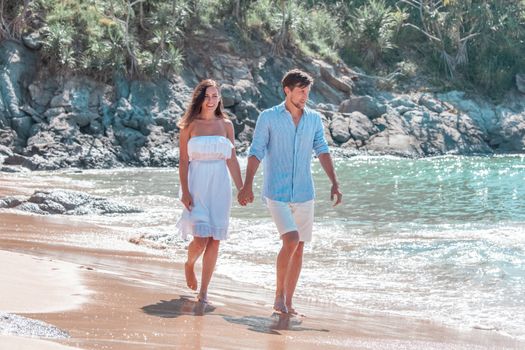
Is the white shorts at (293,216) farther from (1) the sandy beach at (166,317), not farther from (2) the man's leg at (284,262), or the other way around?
(1) the sandy beach at (166,317)

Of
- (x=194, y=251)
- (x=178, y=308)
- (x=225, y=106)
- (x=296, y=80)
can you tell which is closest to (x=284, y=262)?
(x=194, y=251)

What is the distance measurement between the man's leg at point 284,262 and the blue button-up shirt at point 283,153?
0.85 ft

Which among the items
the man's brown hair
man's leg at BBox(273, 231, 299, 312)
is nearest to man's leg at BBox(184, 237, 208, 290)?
man's leg at BBox(273, 231, 299, 312)

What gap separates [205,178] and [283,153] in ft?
1.82

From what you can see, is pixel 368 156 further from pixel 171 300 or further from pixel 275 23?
pixel 171 300

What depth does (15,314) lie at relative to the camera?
5.14m

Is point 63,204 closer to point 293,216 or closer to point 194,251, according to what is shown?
point 194,251

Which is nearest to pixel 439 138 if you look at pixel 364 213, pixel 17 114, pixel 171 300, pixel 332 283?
pixel 17 114

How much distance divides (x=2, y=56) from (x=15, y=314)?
2503cm

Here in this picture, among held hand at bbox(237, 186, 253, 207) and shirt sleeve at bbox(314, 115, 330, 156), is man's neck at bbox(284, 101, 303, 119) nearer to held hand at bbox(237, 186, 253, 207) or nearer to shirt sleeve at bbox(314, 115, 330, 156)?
shirt sleeve at bbox(314, 115, 330, 156)

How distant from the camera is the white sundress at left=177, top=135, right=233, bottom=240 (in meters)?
7.09

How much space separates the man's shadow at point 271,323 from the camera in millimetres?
5999

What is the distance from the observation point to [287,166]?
702cm

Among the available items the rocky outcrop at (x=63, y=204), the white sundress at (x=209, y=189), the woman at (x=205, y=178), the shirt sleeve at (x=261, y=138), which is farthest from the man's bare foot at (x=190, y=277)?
the rocky outcrop at (x=63, y=204)
